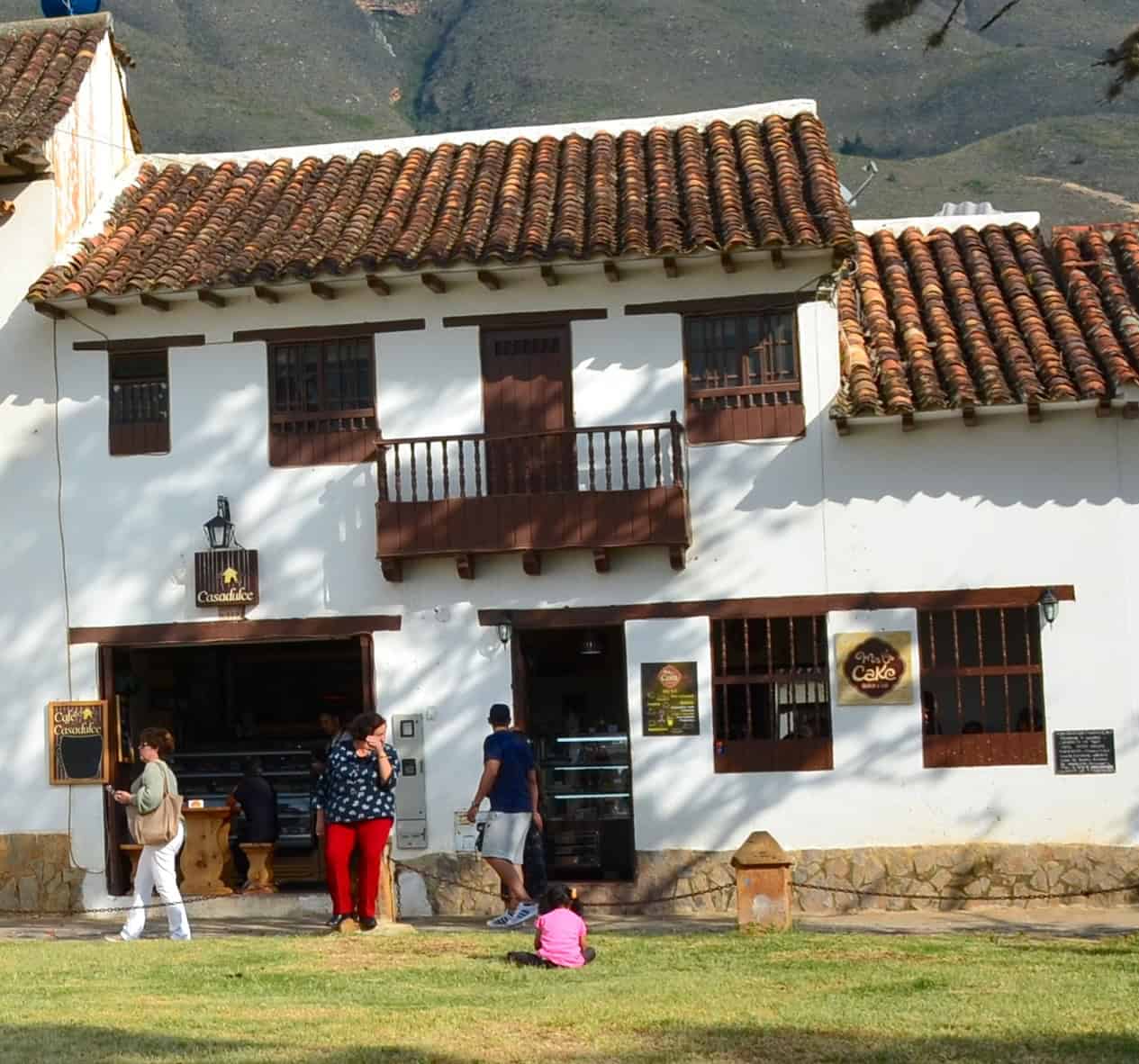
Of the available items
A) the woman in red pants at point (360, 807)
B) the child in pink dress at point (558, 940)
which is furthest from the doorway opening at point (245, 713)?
the child in pink dress at point (558, 940)

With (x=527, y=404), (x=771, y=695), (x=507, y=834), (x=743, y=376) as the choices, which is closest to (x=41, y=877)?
(x=507, y=834)

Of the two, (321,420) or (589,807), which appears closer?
(589,807)

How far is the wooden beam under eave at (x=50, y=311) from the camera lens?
18203mm

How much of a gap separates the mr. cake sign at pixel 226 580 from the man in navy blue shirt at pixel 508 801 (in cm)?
361

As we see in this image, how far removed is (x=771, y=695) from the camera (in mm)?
17766

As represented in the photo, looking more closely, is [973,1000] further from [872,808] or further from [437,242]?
[437,242]

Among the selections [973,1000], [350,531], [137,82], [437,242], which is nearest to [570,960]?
[973,1000]

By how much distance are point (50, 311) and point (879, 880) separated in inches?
368

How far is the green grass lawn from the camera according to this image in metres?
9.08

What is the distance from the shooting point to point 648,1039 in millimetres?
9312

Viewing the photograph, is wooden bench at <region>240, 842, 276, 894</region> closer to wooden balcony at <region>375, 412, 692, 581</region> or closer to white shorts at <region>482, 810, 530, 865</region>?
wooden balcony at <region>375, 412, 692, 581</region>

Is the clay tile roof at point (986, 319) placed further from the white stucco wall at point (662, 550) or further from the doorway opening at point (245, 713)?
the doorway opening at point (245, 713)

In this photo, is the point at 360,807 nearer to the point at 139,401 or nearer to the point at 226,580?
the point at 226,580

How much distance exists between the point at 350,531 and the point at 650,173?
193 inches
